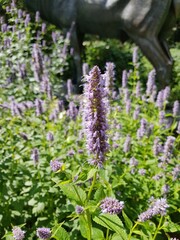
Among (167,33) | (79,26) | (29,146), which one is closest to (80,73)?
(79,26)

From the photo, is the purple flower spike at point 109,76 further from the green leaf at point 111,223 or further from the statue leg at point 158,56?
the statue leg at point 158,56

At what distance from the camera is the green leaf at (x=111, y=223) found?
1312 mm

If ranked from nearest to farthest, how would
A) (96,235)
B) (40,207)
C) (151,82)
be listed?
(96,235) → (40,207) → (151,82)

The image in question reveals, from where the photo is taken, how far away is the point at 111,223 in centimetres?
134

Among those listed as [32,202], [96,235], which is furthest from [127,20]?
[96,235]

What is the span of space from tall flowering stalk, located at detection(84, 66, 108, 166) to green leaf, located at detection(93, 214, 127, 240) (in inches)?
8.2

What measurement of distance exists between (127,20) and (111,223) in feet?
15.3

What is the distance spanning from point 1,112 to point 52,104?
0.57 meters

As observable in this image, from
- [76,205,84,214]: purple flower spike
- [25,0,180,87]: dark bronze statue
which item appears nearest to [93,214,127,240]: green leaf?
[76,205,84,214]: purple flower spike

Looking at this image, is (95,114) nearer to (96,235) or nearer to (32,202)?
(96,235)

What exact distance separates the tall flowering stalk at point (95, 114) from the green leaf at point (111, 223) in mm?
207

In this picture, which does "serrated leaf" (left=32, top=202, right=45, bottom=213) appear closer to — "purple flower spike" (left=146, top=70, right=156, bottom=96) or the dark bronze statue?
"purple flower spike" (left=146, top=70, right=156, bottom=96)

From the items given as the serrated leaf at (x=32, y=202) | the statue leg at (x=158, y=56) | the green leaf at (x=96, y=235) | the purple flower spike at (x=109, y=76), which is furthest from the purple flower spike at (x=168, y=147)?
the statue leg at (x=158, y=56)

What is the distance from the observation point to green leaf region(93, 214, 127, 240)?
1.31 metres
